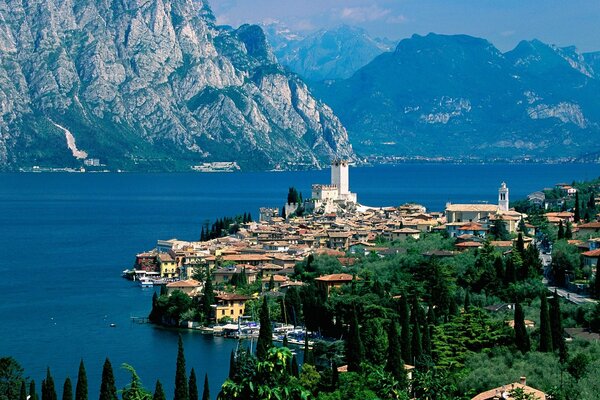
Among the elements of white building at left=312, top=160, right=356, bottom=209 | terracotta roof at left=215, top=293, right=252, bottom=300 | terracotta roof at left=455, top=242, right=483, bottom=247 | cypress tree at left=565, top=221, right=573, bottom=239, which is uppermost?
white building at left=312, top=160, right=356, bottom=209

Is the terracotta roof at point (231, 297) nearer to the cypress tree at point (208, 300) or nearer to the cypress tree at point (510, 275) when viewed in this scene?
the cypress tree at point (208, 300)

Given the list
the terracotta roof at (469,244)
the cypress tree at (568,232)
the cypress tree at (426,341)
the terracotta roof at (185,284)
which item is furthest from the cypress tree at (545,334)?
the terracotta roof at (185,284)

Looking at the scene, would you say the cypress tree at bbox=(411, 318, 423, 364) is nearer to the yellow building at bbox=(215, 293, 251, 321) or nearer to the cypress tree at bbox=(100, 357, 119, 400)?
the cypress tree at bbox=(100, 357, 119, 400)

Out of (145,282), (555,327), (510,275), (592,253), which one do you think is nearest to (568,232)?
(592,253)

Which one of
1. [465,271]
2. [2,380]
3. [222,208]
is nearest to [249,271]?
[465,271]

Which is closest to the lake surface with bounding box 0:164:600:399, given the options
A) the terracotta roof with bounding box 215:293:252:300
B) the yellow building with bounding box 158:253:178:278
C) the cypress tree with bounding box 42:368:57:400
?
the yellow building with bounding box 158:253:178:278

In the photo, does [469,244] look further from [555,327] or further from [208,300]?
[555,327]
